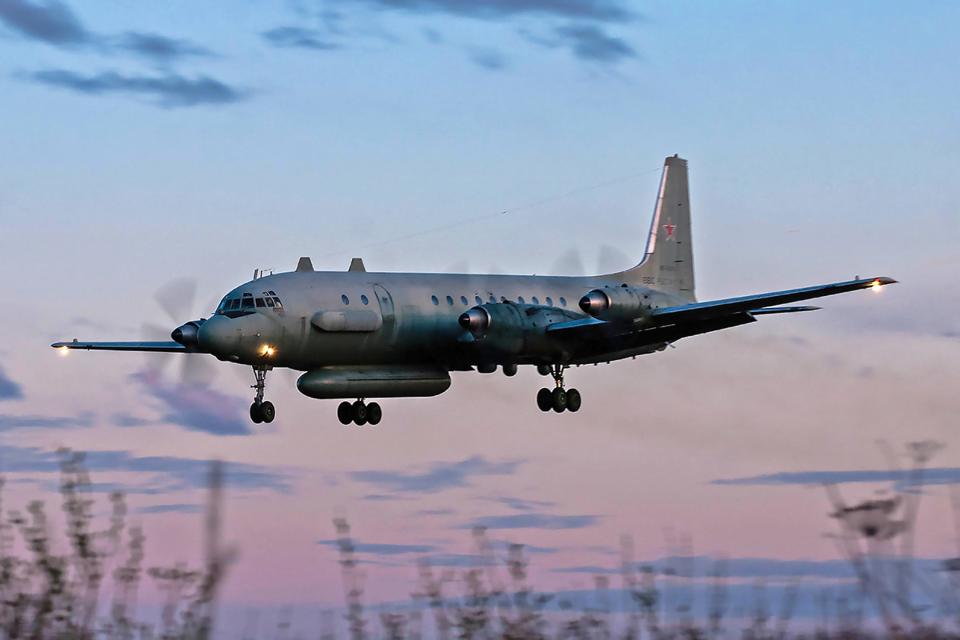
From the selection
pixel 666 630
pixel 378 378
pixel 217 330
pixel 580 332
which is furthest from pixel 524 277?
pixel 666 630

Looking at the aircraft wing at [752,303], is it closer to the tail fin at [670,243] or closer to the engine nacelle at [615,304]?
the engine nacelle at [615,304]

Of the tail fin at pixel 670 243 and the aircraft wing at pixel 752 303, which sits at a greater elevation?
the tail fin at pixel 670 243

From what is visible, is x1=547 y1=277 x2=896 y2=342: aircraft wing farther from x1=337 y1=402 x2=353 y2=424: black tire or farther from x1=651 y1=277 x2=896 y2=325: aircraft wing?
x1=337 y1=402 x2=353 y2=424: black tire

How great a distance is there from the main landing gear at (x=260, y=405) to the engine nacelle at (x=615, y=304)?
8.96m

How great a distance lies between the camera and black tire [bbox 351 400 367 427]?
42.5 m

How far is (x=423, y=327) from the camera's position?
4141cm

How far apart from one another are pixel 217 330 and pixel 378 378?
5378mm

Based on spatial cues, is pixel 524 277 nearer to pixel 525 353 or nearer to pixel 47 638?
pixel 525 353

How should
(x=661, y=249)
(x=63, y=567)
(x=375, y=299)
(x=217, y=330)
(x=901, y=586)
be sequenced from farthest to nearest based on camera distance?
(x=661, y=249), (x=375, y=299), (x=217, y=330), (x=63, y=567), (x=901, y=586)

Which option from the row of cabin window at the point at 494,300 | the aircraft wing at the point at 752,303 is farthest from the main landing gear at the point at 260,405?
the aircraft wing at the point at 752,303

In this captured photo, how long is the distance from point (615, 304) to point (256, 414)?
10.4 metres

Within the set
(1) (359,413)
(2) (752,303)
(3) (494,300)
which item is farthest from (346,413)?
(2) (752,303)

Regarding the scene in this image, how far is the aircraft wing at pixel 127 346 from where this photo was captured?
1718 inches

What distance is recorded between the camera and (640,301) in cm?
4166
